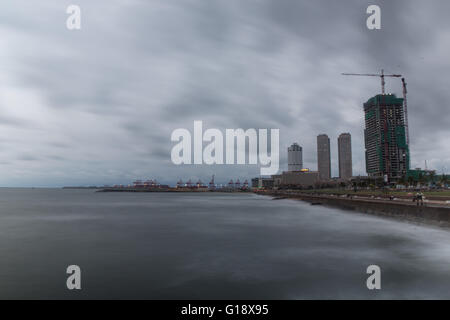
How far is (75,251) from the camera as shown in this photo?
27125mm

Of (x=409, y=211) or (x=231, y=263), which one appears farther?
(x=409, y=211)

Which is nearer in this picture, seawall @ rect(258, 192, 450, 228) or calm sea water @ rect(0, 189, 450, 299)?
calm sea water @ rect(0, 189, 450, 299)

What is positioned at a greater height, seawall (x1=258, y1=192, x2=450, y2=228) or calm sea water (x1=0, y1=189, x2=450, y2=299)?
seawall (x1=258, y1=192, x2=450, y2=228)

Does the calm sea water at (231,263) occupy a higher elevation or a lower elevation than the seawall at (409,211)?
lower

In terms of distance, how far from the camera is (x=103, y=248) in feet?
92.8

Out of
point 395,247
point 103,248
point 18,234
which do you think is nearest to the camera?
point 395,247

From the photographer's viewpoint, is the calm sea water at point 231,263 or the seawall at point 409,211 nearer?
the calm sea water at point 231,263

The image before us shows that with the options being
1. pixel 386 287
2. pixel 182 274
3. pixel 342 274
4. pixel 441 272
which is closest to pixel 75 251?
pixel 182 274

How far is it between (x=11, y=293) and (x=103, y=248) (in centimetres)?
1260

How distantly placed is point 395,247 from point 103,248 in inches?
1100

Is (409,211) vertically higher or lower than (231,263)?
higher
